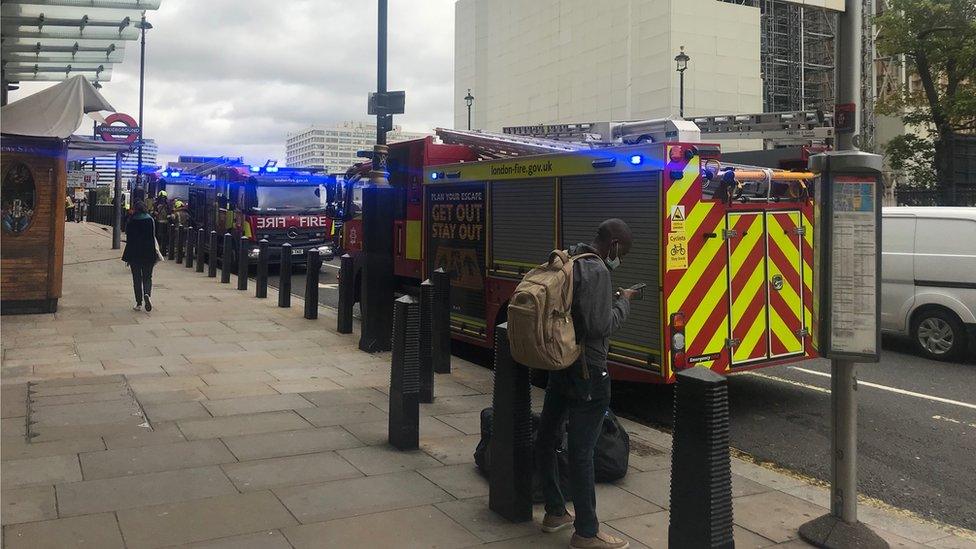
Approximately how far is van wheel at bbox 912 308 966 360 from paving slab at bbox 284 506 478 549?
8.07 metres

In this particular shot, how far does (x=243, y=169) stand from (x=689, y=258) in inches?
686

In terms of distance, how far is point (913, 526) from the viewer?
15.6 feet

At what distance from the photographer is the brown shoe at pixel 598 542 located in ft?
13.3

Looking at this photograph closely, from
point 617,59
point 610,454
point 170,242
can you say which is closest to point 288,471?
point 610,454

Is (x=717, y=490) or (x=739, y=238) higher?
(x=739, y=238)

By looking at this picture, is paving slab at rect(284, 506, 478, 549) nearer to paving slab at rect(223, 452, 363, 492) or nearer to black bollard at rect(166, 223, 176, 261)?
paving slab at rect(223, 452, 363, 492)

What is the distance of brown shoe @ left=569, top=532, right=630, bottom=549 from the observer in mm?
4039

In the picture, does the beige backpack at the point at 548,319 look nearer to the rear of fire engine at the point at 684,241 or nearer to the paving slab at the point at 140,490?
the paving slab at the point at 140,490

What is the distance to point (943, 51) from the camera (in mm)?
27734

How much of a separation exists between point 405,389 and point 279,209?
15963 millimetres

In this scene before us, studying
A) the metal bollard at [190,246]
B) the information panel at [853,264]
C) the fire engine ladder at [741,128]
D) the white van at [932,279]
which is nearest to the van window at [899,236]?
the white van at [932,279]

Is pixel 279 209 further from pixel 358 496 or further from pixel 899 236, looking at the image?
pixel 358 496

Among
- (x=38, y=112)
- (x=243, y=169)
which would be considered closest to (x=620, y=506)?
(x=38, y=112)

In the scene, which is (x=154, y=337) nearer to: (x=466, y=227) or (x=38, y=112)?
(x=38, y=112)
